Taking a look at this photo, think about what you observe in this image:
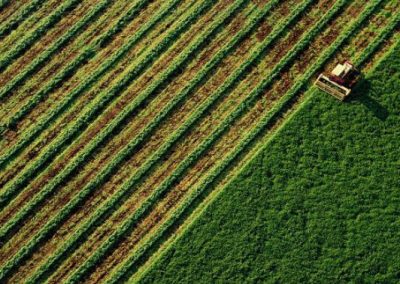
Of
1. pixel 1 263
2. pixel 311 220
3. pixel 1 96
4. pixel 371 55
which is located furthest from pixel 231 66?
pixel 1 263

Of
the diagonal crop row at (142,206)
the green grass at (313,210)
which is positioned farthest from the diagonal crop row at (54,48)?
the green grass at (313,210)

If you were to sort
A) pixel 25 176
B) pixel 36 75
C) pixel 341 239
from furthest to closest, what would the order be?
pixel 36 75
pixel 25 176
pixel 341 239

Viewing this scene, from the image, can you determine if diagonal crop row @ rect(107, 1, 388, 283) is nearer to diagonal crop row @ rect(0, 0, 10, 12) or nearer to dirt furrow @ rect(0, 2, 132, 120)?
dirt furrow @ rect(0, 2, 132, 120)

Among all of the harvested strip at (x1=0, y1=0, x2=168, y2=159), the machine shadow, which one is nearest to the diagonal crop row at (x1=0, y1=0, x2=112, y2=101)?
the harvested strip at (x1=0, y1=0, x2=168, y2=159)

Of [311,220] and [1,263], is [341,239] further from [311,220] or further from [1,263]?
[1,263]

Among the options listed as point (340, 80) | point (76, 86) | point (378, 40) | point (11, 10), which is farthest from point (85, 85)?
point (378, 40)

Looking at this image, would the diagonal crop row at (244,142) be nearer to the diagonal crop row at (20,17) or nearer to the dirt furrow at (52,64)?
the dirt furrow at (52,64)
